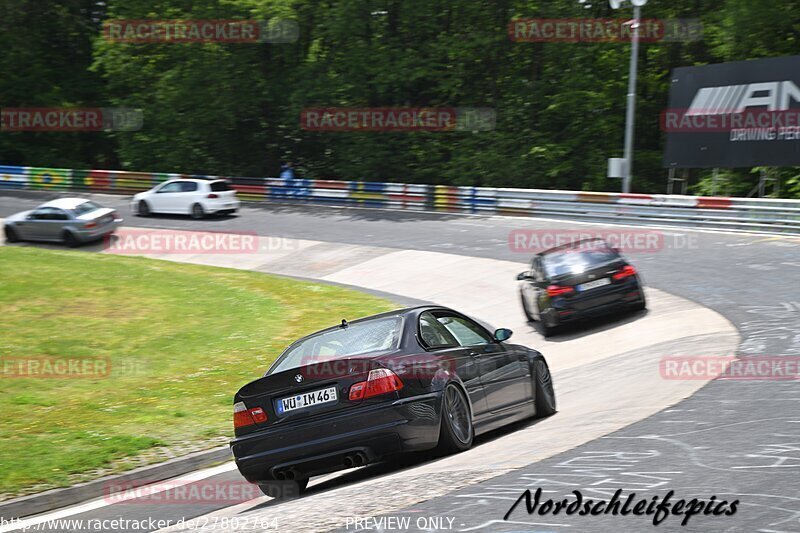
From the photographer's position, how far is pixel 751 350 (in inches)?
475

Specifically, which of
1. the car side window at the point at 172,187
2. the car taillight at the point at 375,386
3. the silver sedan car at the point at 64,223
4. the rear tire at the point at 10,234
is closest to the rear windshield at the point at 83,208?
the silver sedan car at the point at 64,223

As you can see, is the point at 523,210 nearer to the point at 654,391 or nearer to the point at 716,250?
the point at 716,250

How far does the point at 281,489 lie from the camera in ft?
26.1

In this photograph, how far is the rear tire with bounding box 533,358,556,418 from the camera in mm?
9695

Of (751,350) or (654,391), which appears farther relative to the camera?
(751,350)

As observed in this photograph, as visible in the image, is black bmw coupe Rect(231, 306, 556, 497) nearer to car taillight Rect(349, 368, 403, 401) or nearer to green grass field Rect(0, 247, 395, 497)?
car taillight Rect(349, 368, 403, 401)

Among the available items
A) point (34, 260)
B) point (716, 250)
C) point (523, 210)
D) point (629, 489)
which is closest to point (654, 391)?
point (629, 489)

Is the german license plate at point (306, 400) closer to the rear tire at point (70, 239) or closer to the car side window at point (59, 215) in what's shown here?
the rear tire at point (70, 239)

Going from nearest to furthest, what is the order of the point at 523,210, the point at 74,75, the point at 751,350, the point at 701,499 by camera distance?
1. the point at 701,499
2. the point at 751,350
3. the point at 523,210
4. the point at 74,75

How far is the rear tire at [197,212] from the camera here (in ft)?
115

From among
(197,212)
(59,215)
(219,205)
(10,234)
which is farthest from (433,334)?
(197,212)

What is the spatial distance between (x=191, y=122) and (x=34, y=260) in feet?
72.4

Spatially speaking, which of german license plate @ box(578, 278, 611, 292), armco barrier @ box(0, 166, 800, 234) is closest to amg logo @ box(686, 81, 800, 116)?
armco barrier @ box(0, 166, 800, 234)

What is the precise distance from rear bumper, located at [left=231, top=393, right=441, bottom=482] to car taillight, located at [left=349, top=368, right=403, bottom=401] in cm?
9
